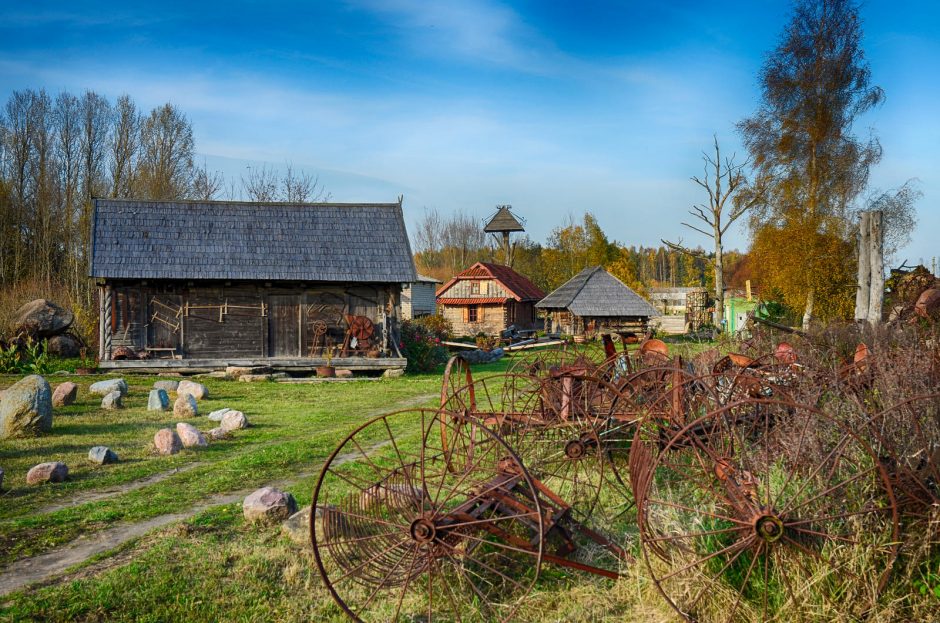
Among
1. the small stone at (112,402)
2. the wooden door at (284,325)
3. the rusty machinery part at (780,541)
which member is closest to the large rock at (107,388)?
the small stone at (112,402)

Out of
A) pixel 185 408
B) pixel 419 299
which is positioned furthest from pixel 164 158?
pixel 185 408

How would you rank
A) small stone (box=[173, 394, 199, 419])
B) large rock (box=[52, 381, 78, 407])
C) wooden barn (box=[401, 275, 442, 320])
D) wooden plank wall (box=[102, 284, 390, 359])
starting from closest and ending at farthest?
small stone (box=[173, 394, 199, 419]) → large rock (box=[52, 381, 78, 407]) → wooden plank wall (box=[102, 284, 390, 359]) → wooden barn (box=[401, 275, 442, 320])

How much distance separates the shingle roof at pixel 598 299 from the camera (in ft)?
110

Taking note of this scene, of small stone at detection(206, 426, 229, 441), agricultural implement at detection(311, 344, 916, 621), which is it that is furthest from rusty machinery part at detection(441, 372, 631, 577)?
small stone at detection(206, 426, 229, 441)

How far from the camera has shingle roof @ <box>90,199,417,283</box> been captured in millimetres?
19359

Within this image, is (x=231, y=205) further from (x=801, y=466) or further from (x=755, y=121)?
(x=801, y=466)

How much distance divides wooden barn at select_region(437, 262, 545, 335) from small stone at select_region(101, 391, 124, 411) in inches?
1045

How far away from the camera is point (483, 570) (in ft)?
16.4

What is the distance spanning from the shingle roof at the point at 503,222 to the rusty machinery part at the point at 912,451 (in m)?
47.4

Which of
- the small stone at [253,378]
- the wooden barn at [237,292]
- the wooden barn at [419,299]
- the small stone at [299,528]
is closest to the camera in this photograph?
the small stone at [299,528]

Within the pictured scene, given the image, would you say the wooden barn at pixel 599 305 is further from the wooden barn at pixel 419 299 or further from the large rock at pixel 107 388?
the large rock at pixel 107 388

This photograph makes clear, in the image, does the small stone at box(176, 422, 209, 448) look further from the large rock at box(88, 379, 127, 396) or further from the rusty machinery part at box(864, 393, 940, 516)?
the rusty machinery part at box(864, 393, 940, 516)

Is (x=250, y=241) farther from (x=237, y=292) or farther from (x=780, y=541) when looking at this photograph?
(x=780, y=541)

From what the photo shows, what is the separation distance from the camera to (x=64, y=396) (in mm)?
12781
